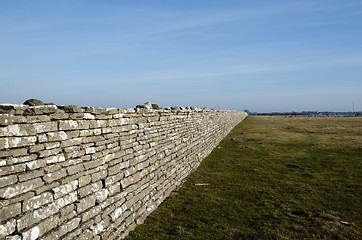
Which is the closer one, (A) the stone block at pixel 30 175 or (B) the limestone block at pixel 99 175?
(A) the stone block at pixel 30 175

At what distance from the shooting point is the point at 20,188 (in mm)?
3158

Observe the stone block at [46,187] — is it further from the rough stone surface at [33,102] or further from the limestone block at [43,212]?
the rough stone surface at [33,102]

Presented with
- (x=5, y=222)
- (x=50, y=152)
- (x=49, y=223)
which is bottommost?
(x=49, y=223)

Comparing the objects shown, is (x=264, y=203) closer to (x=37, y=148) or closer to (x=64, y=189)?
(x=64, y=189)

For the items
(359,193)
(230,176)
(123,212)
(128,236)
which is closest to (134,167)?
(123,212)

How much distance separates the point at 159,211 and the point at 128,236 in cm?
150

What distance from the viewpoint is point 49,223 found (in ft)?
11.7

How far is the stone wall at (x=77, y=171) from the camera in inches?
123

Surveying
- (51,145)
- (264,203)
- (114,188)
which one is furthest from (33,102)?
(264,203)

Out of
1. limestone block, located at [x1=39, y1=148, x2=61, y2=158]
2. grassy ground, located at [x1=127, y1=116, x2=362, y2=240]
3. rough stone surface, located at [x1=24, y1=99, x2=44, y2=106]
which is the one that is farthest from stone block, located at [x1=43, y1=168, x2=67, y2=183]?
grassy ground, located at [x1=127, y1=116, x2=362, y2=240]

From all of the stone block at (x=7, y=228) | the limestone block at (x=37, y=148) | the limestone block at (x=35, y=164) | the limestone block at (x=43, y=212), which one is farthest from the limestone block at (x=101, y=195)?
the stone block at (x=7, y=228)

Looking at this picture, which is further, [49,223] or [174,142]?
[174,142]

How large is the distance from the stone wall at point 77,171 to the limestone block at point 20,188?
0.04 ft

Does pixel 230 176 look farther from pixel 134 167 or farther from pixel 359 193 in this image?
pixel 134 167
